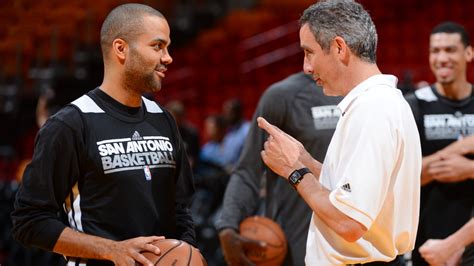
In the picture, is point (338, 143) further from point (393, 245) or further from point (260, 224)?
point (260, 224)

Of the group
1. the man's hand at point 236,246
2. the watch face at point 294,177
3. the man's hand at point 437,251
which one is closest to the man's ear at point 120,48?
the watch face at point 294,177

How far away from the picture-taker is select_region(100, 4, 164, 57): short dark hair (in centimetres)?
378

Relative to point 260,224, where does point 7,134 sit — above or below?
below

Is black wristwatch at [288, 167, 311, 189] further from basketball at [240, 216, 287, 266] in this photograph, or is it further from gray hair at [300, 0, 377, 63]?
basketball at [240, 216, 287, 266]

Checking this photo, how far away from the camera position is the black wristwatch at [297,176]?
336 centimetres

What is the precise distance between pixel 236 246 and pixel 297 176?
136cm

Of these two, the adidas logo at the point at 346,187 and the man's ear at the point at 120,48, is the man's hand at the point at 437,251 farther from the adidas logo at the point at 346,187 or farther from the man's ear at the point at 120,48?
the man's ear at the point at 120,48

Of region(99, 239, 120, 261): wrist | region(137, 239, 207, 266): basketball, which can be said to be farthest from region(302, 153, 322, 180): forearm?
region(99, 239, 120, 261): wrist

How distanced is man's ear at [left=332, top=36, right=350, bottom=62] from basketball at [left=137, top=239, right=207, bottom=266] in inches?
40.7

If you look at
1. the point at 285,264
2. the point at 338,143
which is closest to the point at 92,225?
the point at 338,143

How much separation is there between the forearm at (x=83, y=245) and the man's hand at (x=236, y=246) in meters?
1.31

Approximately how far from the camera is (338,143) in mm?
3338

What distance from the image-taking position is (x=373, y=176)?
314 centimetres

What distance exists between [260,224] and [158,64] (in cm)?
129
